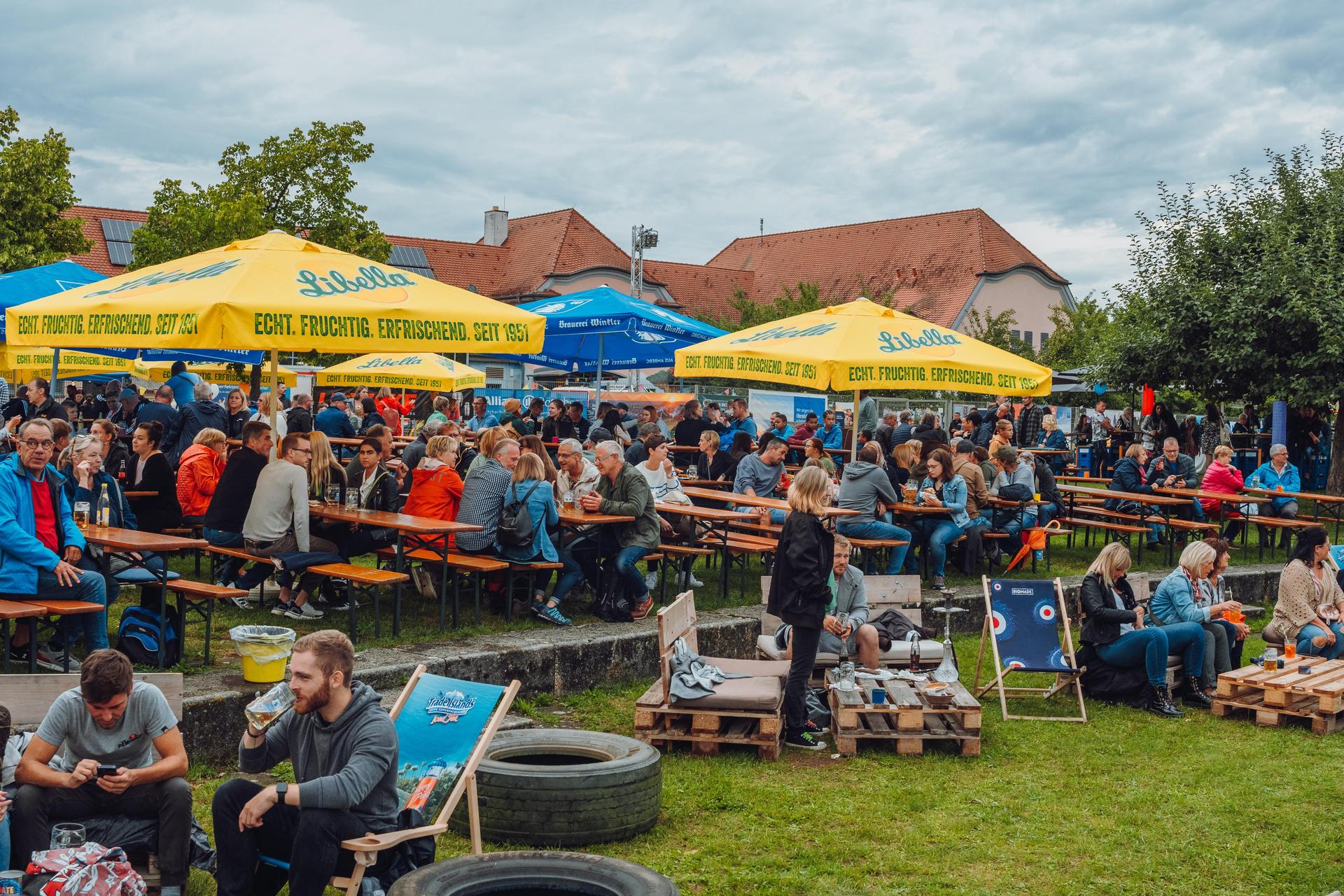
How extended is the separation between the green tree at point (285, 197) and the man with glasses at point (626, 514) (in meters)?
24.1

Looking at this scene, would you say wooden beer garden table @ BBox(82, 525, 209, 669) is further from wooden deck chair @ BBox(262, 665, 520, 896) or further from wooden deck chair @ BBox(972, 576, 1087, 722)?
wooden deck chair @ BBox(972, 576, 1087, 722)

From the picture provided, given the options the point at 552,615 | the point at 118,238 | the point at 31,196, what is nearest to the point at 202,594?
the point at 552,615

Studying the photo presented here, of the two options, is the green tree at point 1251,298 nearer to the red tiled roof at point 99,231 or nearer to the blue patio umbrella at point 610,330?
the blue patio umbrella at point 610,330

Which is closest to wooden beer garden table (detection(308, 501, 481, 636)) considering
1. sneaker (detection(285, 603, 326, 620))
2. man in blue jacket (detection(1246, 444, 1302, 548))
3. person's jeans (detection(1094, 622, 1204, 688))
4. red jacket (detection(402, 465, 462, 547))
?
red jacket (detection(402, 465, 462, 547))

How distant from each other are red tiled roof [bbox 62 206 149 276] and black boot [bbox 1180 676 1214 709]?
4742 centimetres

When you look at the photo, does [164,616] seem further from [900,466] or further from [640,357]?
[640,357]

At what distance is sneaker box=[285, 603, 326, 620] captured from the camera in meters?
8.68

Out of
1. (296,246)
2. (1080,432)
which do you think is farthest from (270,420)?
(1080,432)

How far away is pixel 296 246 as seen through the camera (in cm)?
894

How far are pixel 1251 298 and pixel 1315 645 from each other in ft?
39.8

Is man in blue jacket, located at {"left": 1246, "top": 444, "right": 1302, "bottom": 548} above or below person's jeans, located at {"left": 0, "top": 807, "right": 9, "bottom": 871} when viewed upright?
above

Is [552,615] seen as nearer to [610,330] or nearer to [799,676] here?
[799,676]

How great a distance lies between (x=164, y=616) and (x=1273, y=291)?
1830 centimetres

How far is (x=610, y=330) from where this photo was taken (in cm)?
1415
